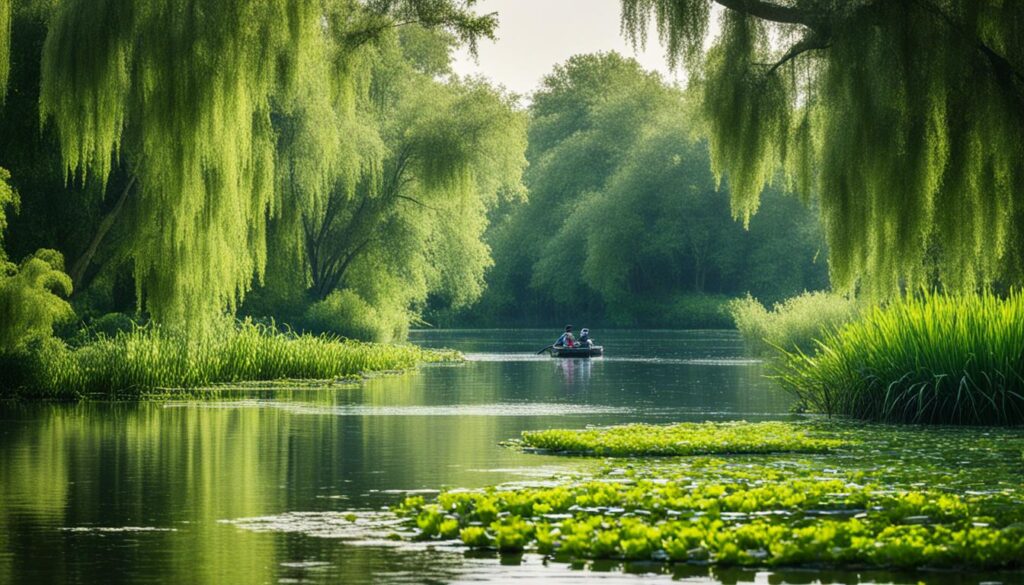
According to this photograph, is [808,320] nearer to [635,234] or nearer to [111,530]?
[111,530]

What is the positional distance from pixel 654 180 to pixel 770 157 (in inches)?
2547

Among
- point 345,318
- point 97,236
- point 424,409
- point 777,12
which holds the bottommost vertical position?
point 424,409

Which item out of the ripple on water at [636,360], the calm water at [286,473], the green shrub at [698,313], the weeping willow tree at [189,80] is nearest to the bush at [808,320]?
the ripple on water at [636,360]

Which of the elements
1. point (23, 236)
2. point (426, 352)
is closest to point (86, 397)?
point (23, 236)

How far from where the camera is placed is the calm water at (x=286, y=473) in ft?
29.9

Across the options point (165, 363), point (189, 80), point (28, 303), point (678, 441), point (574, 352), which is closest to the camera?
point (678, 441)

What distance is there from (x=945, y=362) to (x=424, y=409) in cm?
790

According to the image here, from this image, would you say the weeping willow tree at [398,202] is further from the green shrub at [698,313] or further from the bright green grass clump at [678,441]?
the green shrub at [698,313]

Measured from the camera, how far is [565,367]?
40344 mm

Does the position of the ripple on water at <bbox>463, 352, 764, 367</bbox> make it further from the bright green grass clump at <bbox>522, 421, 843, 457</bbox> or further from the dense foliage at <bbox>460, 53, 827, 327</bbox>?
the dense foliage at <bbox>460, 53, 827, 327</bbox>

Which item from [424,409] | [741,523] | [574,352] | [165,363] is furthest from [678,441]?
[574,352]

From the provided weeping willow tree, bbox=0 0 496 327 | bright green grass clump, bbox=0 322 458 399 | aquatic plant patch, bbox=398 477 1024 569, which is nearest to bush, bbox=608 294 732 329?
bright green grass clump, bbox=0 322 458 399

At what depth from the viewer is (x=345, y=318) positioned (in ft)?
140

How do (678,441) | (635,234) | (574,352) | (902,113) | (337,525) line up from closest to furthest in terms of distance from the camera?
(337,525) < (678,441) < (902,113) < (574,352) < (635,234)
